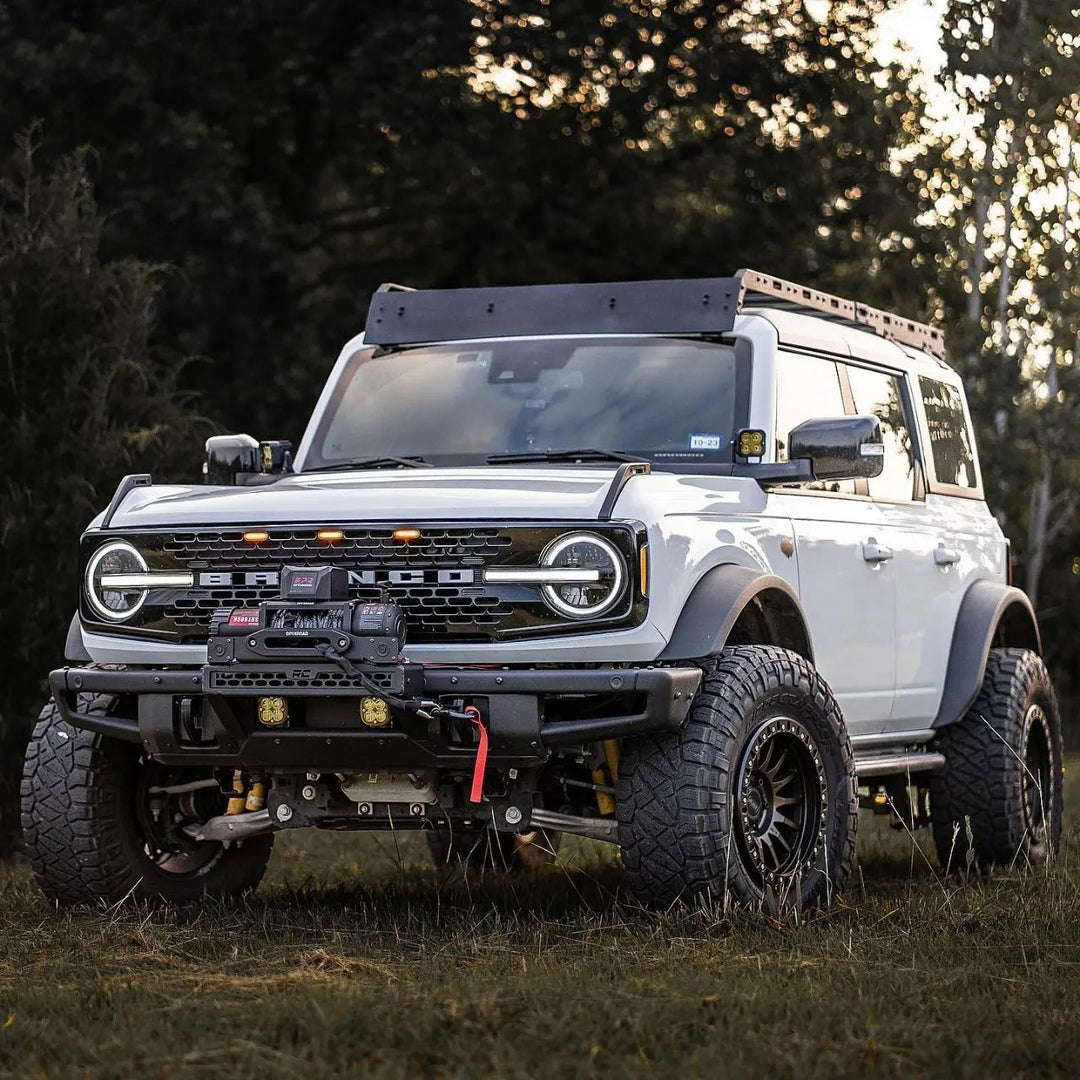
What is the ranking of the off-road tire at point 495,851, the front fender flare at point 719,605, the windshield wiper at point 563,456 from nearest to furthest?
the front fender flare at point 719,605
the windshield wiper at point 563,456
the off-road tire at point 495,851

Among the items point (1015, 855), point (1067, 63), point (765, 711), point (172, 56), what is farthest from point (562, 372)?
point (172, 56)

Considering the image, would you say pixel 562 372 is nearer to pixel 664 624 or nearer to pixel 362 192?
pixel 664 624

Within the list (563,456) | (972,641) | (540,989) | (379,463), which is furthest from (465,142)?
(540,989)

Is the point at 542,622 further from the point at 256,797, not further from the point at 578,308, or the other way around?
the point at 578,308

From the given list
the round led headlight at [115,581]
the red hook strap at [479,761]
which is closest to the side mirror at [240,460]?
the round led headlight at [115,581]

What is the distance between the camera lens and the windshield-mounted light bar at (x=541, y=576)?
20.5 feet

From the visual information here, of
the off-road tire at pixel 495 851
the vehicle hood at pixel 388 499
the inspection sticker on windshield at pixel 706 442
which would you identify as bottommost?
the off-road tire at pixel 495 851

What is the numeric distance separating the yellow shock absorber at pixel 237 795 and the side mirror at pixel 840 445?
2.17 metres

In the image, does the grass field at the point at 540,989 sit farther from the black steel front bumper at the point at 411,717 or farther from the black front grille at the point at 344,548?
the black front grille at the point at 344,548

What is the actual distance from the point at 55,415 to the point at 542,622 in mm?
7273

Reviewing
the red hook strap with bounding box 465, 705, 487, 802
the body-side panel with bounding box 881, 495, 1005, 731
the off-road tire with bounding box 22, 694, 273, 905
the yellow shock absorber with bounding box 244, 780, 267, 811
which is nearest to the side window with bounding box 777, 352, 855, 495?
the body-side panel with bounding box 881, 495, 1005, 731

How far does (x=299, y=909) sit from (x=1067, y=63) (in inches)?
552

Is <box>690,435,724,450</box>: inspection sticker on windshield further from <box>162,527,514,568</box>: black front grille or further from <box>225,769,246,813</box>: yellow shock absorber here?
<box>225,769,246,813</box>: yellow shock absorber

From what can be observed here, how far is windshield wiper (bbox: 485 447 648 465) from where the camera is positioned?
733 centimetres
